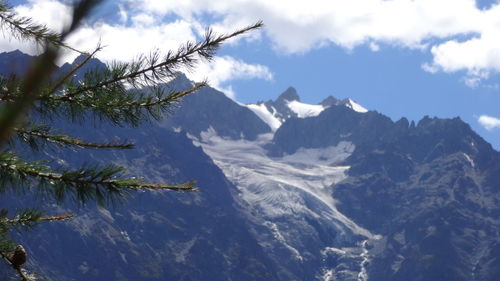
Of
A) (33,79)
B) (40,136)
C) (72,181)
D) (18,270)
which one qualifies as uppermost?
(33,79)

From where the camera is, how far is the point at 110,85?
29.2 ft

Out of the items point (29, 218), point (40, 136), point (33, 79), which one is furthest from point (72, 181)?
point (33, 79)

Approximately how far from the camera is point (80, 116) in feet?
29.5

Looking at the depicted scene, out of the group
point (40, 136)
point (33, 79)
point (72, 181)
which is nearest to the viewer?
point (33, 79)

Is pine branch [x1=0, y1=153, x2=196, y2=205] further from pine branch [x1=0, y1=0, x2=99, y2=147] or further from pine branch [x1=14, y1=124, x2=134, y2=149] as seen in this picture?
pine branch [x1=0, y1=0, x2=99, y2=147]

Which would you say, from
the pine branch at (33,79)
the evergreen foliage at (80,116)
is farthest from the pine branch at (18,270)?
the pine branch at (33,79)

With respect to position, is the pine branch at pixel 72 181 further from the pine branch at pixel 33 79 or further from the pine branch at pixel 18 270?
the pine branch at pixel 33 79

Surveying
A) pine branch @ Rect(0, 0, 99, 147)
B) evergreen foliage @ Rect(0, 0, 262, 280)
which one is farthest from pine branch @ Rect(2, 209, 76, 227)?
pine branch @ Rect(0, 0, 99, 147)

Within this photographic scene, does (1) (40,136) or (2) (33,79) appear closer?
(2) (33,79)

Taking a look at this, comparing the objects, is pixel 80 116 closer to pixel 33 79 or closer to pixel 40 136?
pixel 40 136

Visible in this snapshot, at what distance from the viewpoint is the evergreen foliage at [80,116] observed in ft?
24.5

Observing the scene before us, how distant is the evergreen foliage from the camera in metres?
7.46

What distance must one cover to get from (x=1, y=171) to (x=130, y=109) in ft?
8.00

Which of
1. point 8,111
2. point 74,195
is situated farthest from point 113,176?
point 8,111
